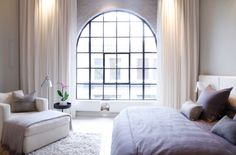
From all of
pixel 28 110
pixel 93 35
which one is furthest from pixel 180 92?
pixel 28 110

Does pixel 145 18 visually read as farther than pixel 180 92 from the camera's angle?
Yes

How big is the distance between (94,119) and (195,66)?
263 centimetres

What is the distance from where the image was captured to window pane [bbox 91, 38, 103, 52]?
18.8 feet

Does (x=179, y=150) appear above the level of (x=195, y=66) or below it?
below

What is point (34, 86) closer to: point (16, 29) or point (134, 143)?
point (16, 29)

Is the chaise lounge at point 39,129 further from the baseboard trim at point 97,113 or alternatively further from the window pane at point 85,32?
the window pane at point 85,32

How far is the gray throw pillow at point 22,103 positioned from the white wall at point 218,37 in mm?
3624

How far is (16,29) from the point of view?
201 inches

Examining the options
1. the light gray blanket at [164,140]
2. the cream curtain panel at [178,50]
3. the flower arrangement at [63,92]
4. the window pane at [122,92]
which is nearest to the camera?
the light gray blanket at [164,140]

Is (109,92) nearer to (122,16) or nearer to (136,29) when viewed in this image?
(136,29)

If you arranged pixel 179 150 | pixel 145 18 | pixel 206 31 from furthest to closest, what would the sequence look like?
pixel 145 18 < pixel 206 31 < pixel 179 150

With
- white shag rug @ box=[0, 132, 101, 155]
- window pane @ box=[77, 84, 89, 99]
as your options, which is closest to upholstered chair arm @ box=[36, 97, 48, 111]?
white shag rug @ box=[0, 132, 101, 155]

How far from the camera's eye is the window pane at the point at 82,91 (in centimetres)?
575

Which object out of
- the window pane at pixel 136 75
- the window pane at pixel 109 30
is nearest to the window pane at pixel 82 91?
the window pane at pixel 136 75
